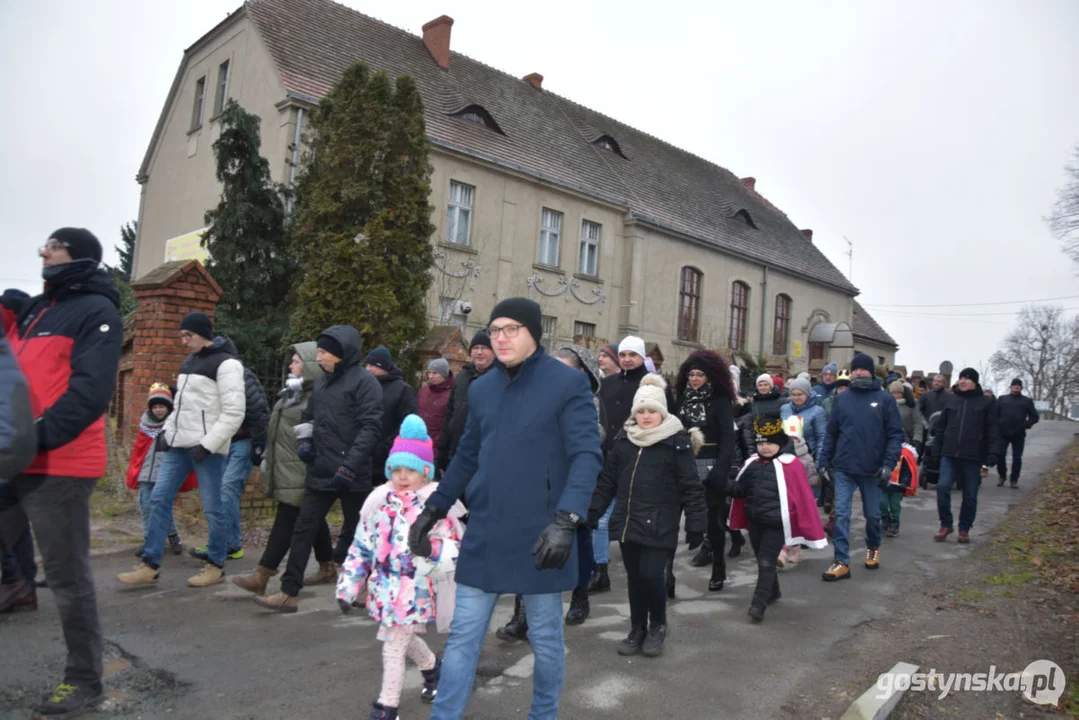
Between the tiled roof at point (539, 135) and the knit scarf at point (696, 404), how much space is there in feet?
46.0

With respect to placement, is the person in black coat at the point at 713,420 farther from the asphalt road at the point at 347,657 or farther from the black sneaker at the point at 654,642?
the black sneaker at the point at 654,642

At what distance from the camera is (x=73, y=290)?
3908mm

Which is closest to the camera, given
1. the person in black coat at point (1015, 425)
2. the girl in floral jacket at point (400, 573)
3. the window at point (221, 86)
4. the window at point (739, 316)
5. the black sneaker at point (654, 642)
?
the girl in floral jacket at point (400, 573)

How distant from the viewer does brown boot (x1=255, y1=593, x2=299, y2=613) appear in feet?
17.5

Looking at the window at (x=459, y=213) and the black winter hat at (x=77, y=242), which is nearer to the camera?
the black winter hat at (x=77, y=242)

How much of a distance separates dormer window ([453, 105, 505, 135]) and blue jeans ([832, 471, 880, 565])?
56.8ft

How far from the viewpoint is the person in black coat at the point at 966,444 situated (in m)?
8.64

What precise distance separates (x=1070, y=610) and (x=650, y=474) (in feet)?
12.5

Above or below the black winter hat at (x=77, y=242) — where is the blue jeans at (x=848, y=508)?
below

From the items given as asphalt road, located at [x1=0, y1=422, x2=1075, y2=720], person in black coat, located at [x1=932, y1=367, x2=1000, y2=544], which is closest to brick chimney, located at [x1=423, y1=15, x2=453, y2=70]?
person in black coat, located at [x1=932, y1=367, x2=1000, y2=544]

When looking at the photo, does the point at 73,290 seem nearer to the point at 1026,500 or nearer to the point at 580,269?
the point at 1026,500

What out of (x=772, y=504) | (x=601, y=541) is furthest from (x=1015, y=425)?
(x=601, y=541)

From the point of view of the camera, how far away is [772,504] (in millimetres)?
6000

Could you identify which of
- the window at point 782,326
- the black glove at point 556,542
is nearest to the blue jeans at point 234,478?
the black glove at point 556,542
